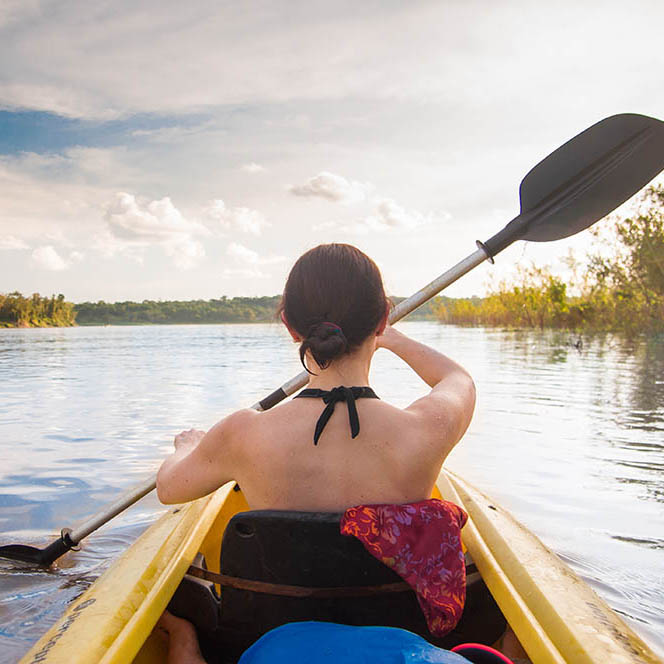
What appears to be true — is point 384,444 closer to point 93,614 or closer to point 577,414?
point 93,614

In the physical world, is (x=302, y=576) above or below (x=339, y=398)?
below

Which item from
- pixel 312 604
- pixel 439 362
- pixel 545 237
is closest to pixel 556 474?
pixel 545 237

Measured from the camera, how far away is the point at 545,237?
2.92m

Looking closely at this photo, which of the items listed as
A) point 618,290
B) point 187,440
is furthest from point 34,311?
point 187,440

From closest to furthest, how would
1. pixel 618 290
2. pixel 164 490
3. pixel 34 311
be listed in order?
pixel 164 490 → pixel 618 290 → pixel 34 311

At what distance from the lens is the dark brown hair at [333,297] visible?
4.37 feet

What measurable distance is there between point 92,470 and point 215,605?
12.0 feet

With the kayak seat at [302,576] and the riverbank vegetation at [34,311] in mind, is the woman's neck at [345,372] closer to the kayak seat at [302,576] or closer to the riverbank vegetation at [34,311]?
the kayak seat at [302,576]

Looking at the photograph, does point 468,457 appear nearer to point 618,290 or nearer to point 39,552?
point 39,552

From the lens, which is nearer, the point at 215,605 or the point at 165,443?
the point at 215,605

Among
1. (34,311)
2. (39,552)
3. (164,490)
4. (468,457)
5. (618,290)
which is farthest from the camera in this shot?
(34,311)

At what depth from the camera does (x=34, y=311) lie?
52312 mm

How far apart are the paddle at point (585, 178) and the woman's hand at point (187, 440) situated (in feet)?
3.20

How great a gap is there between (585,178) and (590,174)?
3 cm
